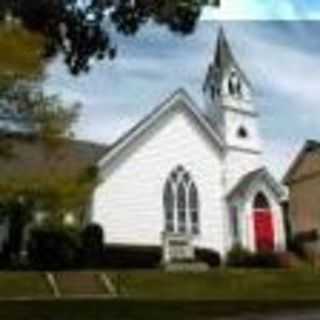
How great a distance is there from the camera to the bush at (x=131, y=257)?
45969 millimetres

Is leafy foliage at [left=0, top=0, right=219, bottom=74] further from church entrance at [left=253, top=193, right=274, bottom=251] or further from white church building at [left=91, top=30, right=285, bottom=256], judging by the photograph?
church entrance at [left=253, top=193, right=274, bottom=251]

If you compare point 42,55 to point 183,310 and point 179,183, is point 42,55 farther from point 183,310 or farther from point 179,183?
point 179,183

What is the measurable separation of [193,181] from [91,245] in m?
8.98

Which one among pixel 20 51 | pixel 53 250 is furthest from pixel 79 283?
pixel 20 51

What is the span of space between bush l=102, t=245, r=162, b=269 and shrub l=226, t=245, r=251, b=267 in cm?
425

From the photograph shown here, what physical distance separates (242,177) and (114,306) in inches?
1127

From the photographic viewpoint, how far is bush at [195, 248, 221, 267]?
158 feet

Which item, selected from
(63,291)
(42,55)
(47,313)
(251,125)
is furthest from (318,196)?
(47,313)

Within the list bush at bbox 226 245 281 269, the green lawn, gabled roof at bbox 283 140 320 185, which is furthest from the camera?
gabled roof at bbox 283 140 320 185

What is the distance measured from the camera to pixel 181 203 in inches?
2047

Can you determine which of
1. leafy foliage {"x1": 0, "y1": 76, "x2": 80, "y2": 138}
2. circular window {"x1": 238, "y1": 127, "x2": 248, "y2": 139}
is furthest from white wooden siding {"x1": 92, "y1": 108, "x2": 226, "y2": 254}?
leafy foliage {"x1": 0, "y1": 76, "x2": 80, "y2": 138}

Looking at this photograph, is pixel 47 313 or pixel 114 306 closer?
pixel 47 313

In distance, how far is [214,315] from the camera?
903 inches

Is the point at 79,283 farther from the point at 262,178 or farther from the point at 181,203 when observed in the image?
the point at 262,178
